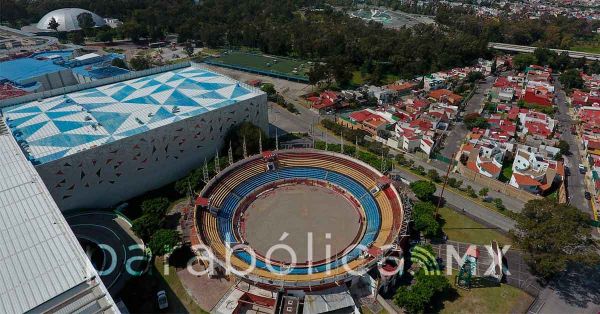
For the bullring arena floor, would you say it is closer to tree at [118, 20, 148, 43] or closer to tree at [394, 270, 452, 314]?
tree at [394, 270, 452, 314]

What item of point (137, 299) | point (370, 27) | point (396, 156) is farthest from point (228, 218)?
point (370, 27)

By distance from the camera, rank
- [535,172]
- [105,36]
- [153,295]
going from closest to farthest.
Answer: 1. [153,295]
2. [535,172]
3. [105,36]

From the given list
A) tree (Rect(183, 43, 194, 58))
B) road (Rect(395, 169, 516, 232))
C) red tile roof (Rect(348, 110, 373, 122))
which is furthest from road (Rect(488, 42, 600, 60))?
tree (Rect(183, 43, 194, 58))

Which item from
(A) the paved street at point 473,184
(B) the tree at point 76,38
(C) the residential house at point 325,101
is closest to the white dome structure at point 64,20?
(B) the tree at point 76,38

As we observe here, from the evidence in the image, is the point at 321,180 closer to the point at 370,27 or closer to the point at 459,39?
the point at 459,39

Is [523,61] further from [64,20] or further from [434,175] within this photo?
[64,20]

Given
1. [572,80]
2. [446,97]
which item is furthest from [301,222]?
[572,80]

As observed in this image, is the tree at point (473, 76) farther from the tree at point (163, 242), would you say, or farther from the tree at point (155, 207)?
the tree at point (163, 242)
